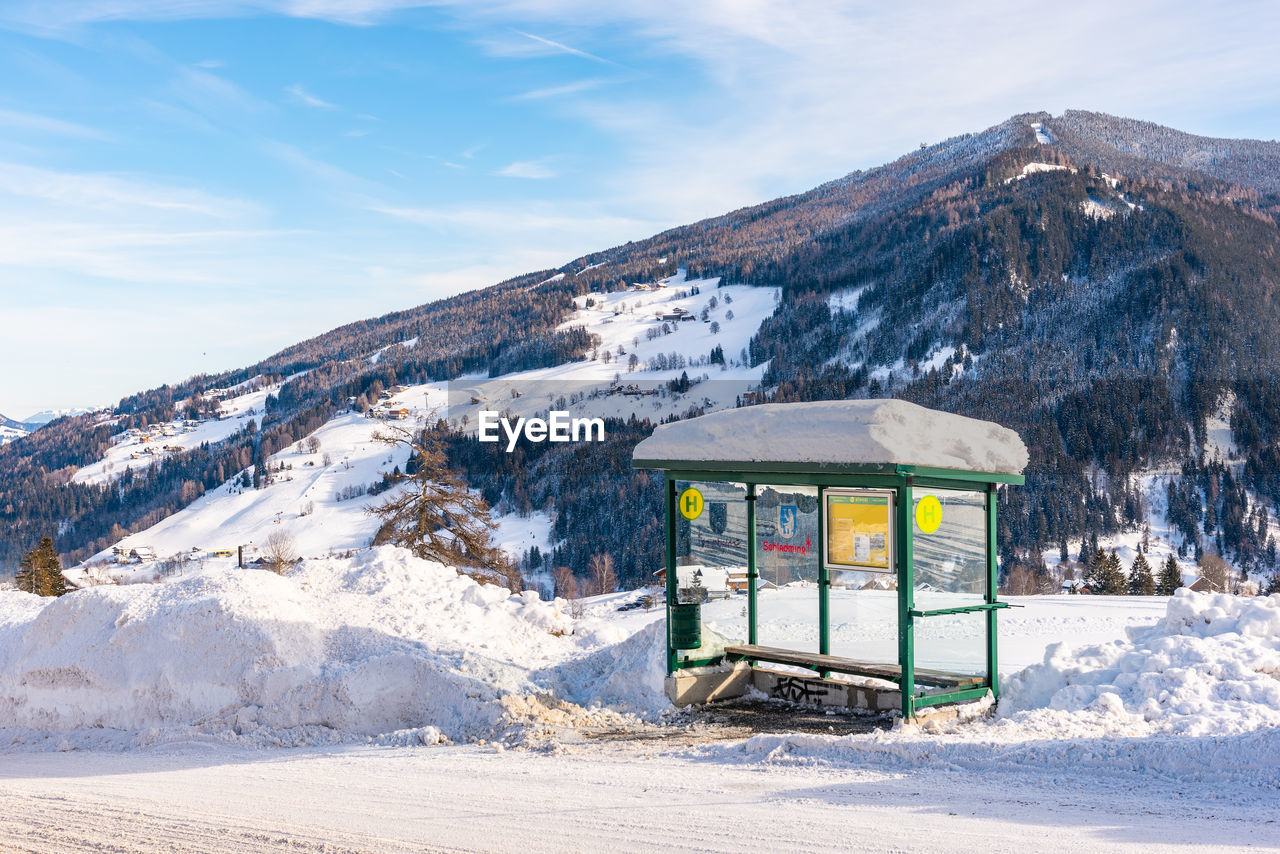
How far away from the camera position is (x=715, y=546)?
1025 cm

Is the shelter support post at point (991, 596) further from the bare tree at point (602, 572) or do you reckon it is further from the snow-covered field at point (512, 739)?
the bare tree at point (602, 572)

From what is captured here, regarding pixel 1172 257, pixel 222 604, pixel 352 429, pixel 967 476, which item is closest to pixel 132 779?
pixel 222 604

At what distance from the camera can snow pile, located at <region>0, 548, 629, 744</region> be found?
362 inches

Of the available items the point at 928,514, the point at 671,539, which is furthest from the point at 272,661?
the point at 928,514

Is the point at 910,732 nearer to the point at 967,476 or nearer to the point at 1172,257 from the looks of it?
the point at 967,476

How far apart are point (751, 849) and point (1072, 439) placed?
123m

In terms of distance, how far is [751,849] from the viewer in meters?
5.07

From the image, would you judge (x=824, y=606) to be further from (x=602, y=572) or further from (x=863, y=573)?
(x=602, y=572)

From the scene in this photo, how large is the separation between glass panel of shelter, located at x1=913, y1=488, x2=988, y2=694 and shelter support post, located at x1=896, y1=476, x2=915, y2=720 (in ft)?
0.67

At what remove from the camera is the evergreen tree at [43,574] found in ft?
105

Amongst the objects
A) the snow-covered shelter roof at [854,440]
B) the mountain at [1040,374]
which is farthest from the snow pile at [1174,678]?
the mountain at [1040,374]

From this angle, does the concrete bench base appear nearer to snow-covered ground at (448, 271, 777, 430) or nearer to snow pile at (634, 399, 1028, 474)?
snow pile at (634, 399, 1028, 474)

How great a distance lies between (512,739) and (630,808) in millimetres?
2630

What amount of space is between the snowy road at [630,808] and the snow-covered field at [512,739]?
2 centimetres
